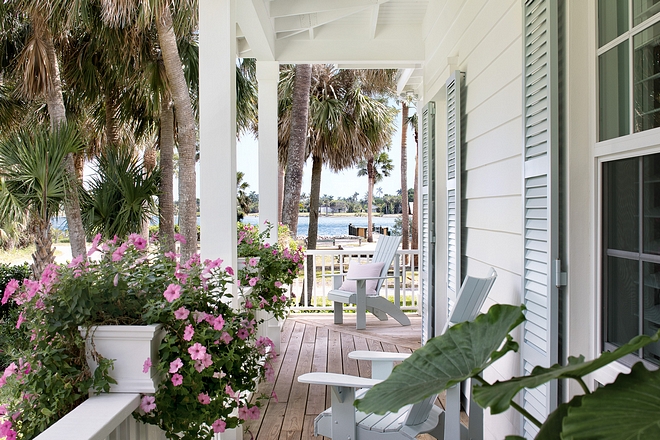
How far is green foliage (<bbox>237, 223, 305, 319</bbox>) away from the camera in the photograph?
3.43 metres

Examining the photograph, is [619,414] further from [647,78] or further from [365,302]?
[365,302]

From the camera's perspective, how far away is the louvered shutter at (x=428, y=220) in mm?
4387

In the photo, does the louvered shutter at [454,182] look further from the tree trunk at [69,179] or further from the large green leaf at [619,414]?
the tree trunk at [69,179]

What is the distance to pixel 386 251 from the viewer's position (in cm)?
647

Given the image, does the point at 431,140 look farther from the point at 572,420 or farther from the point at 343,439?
the point at 572,420

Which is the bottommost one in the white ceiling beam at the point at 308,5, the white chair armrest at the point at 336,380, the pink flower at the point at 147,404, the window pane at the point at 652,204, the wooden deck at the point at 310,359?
the wooden deck at the point at 310,359

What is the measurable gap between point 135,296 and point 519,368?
1.60 metres

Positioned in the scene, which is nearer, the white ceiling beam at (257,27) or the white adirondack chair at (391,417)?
the white adirondack chair at (391,417)

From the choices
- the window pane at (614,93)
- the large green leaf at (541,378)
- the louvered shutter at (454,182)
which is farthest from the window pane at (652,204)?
the louvered shutter at (454,182)

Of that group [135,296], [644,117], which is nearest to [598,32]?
[644,117]

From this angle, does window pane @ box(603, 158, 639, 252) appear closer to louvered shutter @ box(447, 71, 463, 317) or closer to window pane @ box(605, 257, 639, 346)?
window pane @ box(605, 257, 639, 346)

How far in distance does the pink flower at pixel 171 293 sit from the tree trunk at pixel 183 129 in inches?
183

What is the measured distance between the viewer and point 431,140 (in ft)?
15.0

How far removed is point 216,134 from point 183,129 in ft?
14.3
